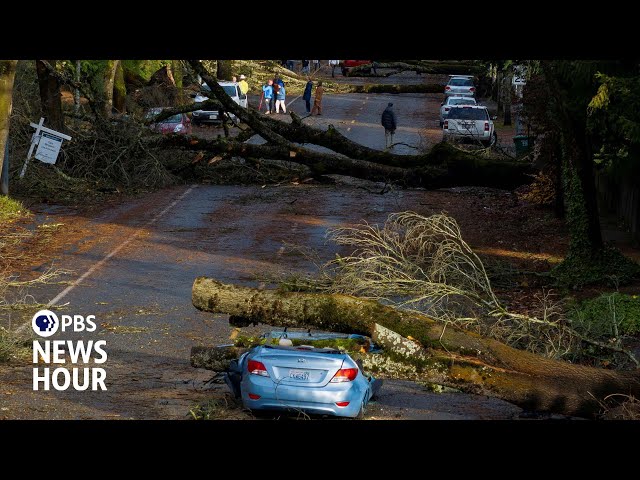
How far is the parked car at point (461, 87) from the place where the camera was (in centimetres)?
5803

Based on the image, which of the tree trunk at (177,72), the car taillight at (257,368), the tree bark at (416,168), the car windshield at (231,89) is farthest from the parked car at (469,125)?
the car taillight at (257,368)

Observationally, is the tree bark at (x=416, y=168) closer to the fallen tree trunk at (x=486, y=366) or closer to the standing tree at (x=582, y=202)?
the standing tree at (x=582, y=202)

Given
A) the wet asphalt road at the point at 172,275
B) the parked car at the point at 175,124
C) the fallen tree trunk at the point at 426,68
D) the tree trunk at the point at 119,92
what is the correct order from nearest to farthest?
the wet asphalt road at the point at 172,275 → the parked car at the point at 175,124 → the tree trunk at the point at 119,92 → the fallen tree trunk at the point at 426,68

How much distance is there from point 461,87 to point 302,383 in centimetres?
4776

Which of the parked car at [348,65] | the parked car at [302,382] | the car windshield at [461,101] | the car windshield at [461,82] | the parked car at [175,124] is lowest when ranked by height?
the parked car at [302,382]

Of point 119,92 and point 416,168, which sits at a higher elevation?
point 119,92

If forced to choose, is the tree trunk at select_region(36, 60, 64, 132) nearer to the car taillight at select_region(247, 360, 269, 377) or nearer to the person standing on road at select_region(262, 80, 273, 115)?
the person standing on road at select_region(262, 80, 273, 115)

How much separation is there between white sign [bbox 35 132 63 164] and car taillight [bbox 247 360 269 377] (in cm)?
1996

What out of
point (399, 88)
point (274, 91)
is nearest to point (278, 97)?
point (274, 91)

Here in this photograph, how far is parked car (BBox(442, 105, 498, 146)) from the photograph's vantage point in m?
41.7

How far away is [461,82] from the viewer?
60938mm

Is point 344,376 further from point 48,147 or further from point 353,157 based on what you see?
point 48,147

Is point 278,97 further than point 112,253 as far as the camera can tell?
Yes
